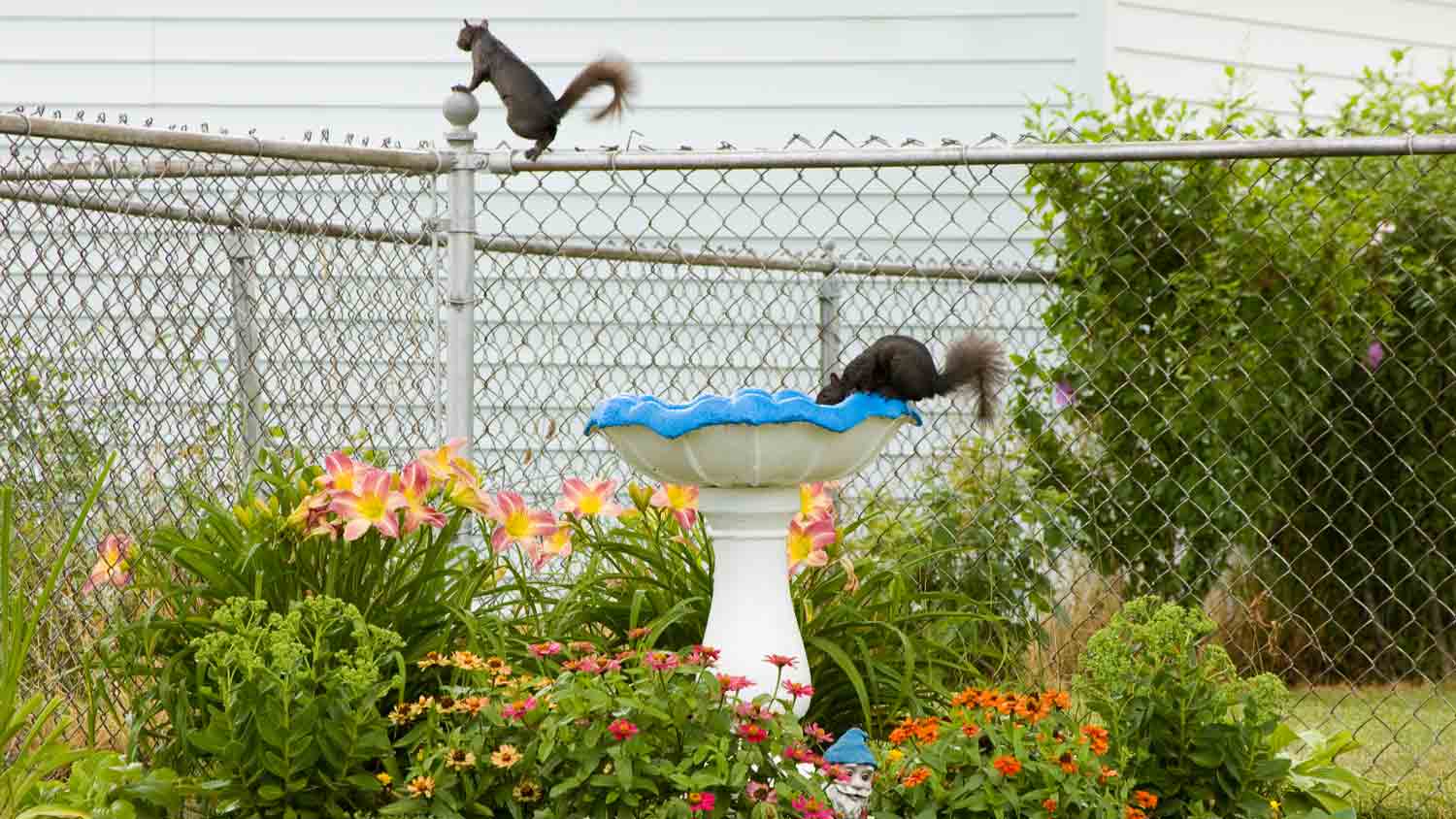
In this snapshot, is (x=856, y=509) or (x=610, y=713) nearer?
(x=610, y=713)

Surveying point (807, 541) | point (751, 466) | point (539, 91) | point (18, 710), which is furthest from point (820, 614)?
point (18, 710)

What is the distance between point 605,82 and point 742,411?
4.09ft

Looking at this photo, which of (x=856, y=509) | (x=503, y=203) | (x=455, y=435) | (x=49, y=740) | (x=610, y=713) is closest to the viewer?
(x=610, y=713)

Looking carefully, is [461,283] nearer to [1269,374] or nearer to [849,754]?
[849,754]

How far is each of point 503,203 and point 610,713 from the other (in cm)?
424

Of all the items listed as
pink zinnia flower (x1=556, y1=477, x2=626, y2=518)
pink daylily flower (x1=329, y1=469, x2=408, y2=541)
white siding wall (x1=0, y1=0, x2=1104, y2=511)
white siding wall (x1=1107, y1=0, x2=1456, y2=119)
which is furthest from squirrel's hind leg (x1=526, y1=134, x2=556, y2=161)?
white siding wall (x1=1107, y1=0, x2=1456, y2=119)

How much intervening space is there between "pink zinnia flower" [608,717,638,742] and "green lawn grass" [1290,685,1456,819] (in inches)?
65.9

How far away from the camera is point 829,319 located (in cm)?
519

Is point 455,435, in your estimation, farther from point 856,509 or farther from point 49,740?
point 856,509

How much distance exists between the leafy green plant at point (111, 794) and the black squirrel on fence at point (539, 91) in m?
1.63

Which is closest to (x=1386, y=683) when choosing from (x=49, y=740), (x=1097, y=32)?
(x=1097, y=32)

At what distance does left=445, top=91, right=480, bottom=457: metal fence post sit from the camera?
363 centimetres

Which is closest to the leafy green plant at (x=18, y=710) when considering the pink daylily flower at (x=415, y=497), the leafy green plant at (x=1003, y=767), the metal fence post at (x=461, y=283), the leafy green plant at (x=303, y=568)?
the leafy green plant at (x=303, y=568)

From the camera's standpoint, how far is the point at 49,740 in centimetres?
282
